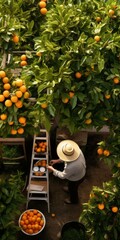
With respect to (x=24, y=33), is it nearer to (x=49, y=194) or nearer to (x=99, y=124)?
(x=99, y=124)

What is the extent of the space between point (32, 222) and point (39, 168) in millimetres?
813

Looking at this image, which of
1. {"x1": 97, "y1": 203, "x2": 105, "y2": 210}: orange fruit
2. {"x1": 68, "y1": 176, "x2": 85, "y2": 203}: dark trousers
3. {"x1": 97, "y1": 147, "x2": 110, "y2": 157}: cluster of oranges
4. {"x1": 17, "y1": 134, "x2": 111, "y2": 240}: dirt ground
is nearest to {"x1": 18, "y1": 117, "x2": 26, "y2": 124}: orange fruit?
{"x1": 97, "y1": 147, "x2": 110, "y2": 157}: cluster of oranges

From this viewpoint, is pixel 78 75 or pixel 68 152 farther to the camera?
pixel 68 152

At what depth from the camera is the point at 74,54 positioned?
265 centimetres

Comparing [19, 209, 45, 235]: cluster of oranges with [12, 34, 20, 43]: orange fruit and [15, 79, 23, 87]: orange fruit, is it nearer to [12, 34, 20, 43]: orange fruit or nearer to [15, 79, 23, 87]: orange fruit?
[15, 79, 23, 87]: orange fruit

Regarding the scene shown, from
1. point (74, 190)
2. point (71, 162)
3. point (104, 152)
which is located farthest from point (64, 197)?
point (104, 152)

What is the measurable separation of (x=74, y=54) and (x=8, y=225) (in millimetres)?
2274

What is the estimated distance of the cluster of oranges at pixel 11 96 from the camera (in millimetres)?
2643

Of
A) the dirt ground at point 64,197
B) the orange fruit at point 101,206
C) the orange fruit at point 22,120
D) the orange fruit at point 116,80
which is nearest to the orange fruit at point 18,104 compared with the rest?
the orange fruit at point 22,120

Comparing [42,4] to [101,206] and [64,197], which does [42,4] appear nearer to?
[101,206]

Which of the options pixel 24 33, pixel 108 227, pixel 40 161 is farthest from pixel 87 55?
pixel 40 161

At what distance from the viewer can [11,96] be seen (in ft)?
8.63

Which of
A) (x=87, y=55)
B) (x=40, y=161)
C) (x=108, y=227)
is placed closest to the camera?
(x=87, y=55)

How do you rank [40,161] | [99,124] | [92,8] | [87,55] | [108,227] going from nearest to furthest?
[87,55], [99,124], [92,8], [108,227], [40,161]
